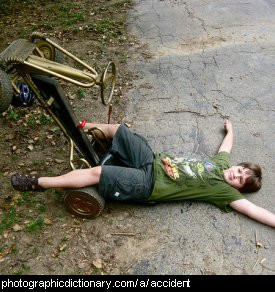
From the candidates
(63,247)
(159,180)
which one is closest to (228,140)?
(159,180)

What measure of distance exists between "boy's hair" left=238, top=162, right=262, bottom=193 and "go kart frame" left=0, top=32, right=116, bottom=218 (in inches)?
48.9

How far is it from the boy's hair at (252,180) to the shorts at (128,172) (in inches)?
33.6

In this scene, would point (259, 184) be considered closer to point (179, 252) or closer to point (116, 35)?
point (179, 252)

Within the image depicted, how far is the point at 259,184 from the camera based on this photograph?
344 centimetres

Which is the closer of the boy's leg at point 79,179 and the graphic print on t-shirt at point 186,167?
the boy's leg at point 79,179

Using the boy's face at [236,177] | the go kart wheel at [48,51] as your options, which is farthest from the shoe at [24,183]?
the boy's face at [236,177]

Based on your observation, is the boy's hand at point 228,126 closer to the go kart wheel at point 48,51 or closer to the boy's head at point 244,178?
A: the boy's head at point 244,178

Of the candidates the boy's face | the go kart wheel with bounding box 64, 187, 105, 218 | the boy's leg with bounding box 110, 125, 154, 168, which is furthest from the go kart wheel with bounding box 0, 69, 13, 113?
the boy's face

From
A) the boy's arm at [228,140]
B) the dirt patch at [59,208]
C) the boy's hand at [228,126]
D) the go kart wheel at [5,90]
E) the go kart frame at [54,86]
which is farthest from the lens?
the boy's hand at [228,126]

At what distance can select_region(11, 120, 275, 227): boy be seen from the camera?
3.18 metres

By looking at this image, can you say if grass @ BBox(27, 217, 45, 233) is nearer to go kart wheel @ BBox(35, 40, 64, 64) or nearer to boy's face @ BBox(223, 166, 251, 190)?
go kart wheel @ BBox(35, 40, 64, 64)

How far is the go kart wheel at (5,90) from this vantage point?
2.76 meters
